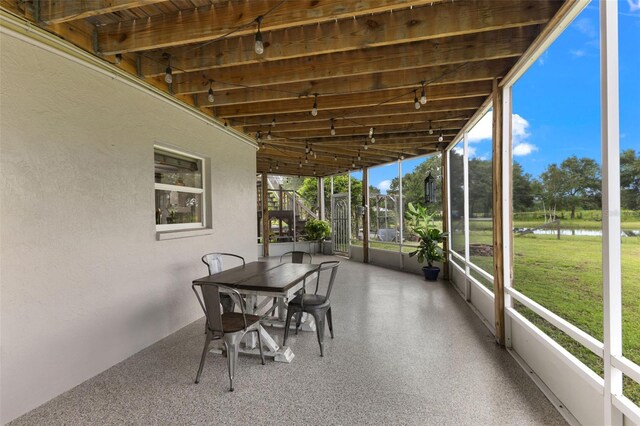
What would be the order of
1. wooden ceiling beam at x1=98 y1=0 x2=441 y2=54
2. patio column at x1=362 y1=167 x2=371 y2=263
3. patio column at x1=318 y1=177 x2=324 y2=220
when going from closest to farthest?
wooden ceiling beam at x1=98 y1=0 x2=441 y2=54
patio column at x1=362 y1=167 x2=371 y2=263
patio column at x1=318 y1=177 x2=324 y2=220

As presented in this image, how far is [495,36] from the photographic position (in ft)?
9.04

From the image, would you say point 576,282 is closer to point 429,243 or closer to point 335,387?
point 335,387

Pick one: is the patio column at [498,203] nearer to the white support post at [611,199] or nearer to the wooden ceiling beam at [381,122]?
the wooden ceiling beam at [381,122]

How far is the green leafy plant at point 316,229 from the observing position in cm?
1055

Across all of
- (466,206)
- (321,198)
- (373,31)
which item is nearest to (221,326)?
(373,31)

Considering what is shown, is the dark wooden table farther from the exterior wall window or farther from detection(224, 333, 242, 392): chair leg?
the exterior wall window

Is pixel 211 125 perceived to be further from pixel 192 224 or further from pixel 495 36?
pixel 495 36

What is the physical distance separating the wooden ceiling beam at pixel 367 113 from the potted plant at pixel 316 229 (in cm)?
585

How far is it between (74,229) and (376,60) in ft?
9.83

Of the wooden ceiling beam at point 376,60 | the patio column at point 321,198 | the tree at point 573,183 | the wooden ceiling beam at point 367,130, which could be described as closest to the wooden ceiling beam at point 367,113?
the wooden ceiling beam at point 367,130

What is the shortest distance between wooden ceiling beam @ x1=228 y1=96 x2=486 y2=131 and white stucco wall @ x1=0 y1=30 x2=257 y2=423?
129cm

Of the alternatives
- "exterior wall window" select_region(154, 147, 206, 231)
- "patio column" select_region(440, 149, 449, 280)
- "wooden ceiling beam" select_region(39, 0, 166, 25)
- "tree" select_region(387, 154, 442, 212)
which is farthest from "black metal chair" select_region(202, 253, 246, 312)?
"tree" select_region(387, 154, 442, 212)

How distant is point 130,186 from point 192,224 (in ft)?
3.95

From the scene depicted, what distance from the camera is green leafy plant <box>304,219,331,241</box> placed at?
10.6 metres
